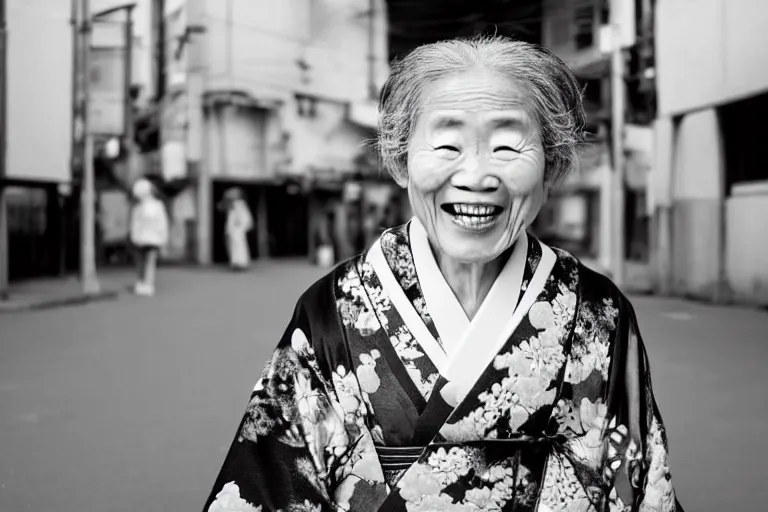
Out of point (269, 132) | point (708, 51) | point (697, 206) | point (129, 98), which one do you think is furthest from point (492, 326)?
point (269, 132)

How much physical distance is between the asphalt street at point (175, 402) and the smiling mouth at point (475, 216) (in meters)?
1.55

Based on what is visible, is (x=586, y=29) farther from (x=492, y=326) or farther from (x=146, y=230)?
(x=492, y=326)

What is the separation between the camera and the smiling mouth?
1643mm

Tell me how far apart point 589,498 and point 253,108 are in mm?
20563

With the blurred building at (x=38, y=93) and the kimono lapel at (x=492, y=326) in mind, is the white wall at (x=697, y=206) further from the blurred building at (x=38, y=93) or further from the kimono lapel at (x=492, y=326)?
the blurred building at (x=38, y=93)

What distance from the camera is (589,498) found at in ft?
5.43

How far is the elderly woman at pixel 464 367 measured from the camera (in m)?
1.61

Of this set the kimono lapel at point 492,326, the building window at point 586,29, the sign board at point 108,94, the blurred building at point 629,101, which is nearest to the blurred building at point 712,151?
the blurred building at point 629,101

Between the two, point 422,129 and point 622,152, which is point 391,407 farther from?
point 622,152

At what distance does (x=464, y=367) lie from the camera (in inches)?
63.4

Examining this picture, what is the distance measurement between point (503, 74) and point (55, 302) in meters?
8.27

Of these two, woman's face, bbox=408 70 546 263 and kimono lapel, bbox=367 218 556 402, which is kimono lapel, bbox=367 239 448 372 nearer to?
kimono lapel, bbox=367 218 556 402

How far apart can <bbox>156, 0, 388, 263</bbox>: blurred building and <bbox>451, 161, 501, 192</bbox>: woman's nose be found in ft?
42.3

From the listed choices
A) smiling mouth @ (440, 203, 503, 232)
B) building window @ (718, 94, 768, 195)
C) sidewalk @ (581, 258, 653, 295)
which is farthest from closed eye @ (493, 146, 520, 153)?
sidewalk @ (581, 258, 653, 295)
